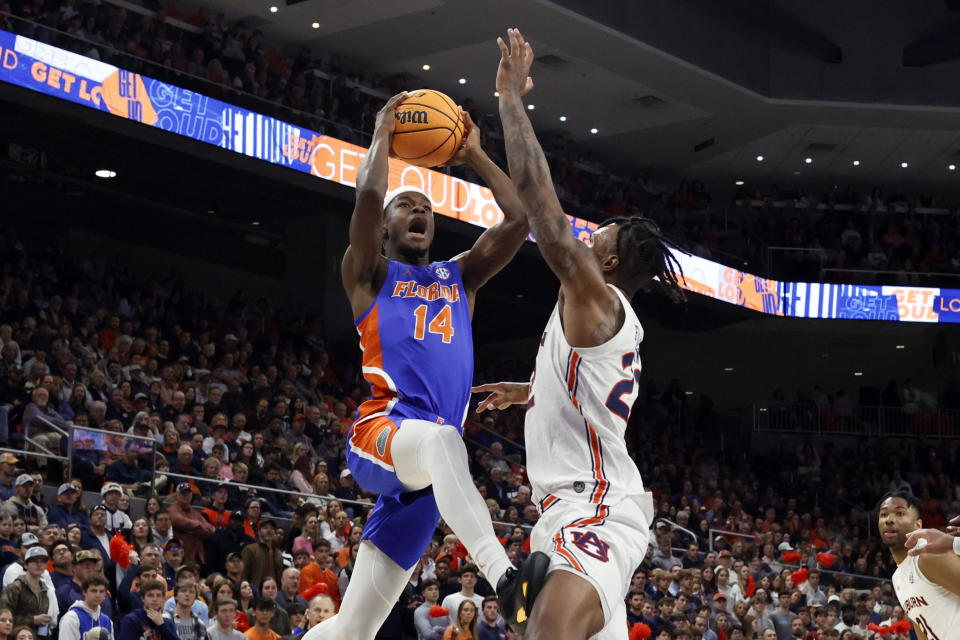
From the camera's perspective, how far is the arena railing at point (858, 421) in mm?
→ 29781

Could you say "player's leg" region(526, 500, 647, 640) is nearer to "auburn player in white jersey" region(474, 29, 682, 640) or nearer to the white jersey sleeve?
"auburn player in white jersey" region(474, 29, 682, 640)

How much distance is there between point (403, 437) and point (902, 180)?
29.0 meters

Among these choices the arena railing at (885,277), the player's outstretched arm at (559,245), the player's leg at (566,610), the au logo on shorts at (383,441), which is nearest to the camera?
the player's leg at (566,610)

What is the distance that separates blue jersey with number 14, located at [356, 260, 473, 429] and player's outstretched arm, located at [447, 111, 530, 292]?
305 mm

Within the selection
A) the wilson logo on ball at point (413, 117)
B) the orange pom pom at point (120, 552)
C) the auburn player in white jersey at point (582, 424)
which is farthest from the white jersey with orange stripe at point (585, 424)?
the orange pom pom at point (120, 552)

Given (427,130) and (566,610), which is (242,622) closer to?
(427,130)

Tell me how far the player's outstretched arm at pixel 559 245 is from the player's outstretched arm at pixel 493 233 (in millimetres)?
967

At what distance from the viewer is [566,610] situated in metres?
4.49

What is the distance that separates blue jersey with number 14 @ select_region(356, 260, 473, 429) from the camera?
5.69 metres

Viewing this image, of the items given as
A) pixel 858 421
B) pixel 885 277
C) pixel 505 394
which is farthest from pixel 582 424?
pixel 858 421

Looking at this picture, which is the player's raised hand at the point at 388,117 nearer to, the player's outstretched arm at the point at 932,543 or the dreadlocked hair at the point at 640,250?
the dreadlocked hair at the point at 640,250

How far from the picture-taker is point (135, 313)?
18094 millimetres

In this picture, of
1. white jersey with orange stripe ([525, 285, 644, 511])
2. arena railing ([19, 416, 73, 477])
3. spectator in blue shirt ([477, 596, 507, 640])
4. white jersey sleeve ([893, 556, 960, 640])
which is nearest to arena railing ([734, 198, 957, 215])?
spectator in blue shirt ([477, 596, 507, 640])

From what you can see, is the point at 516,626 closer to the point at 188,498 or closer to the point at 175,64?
the point at 188,498
